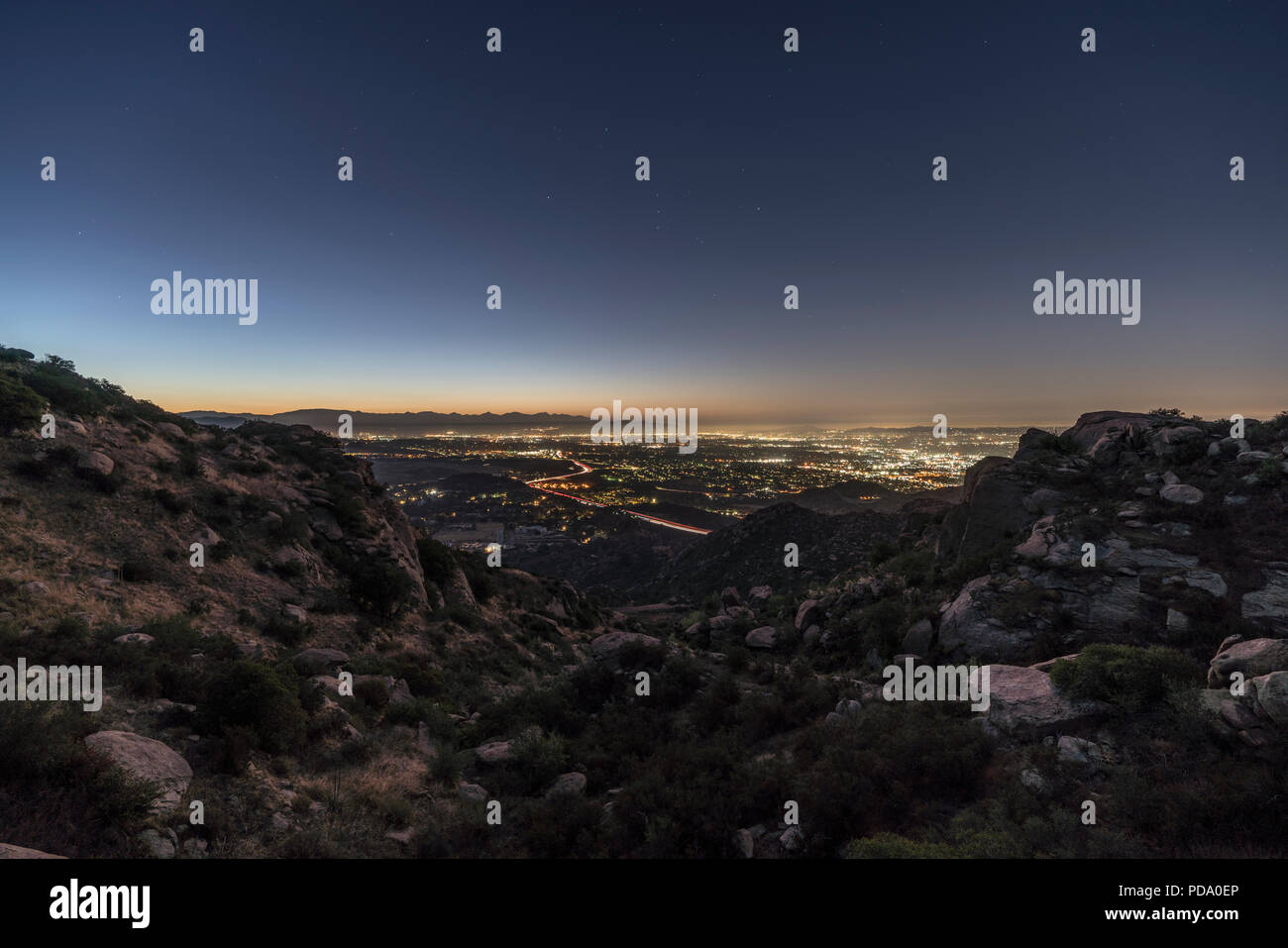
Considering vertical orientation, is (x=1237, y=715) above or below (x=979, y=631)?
above

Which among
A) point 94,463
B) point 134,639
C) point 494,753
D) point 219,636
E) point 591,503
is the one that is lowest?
point 591,503

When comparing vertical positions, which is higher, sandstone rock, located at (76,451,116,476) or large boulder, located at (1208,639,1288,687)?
sandstone rock, located at (76,451,116,476)

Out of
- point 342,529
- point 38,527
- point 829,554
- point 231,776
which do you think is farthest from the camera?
point 829,554

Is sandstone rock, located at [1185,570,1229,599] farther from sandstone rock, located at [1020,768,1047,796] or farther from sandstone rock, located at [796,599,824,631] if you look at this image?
sandstone rock, located at [796,599,824,631]

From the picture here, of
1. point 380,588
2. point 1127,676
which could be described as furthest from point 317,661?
point 1127,676

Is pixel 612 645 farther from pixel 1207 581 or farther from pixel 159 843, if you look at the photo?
pixel 1207 581

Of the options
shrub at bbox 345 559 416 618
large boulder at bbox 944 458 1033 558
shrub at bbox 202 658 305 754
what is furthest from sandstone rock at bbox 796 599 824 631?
shrub at bbox 345 559 416 618

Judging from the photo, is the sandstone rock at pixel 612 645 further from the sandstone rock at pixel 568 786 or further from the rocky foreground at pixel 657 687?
the sandstone rock at pixel 568 786
